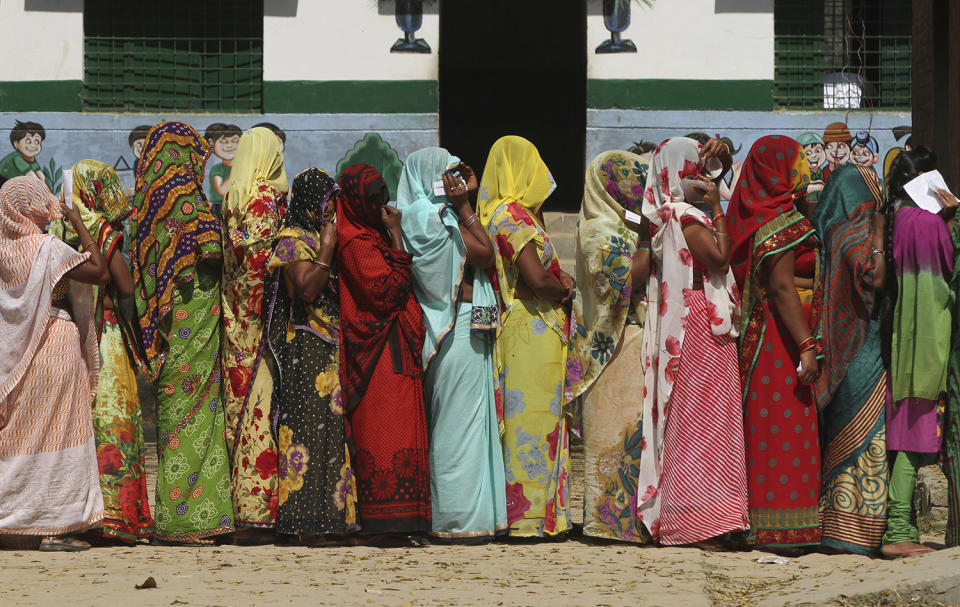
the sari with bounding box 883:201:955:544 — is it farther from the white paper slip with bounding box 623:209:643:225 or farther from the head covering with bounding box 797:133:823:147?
the head covering with bounding box 797:133:823:147

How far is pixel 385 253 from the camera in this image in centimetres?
618

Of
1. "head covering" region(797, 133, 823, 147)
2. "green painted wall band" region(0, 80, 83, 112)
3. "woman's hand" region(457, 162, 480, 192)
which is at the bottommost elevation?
"woman's hand" region(457, 162, 480, 192)

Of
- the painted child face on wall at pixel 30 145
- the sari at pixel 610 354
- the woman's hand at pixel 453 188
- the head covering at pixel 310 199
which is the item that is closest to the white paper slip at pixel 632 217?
the sari at pixel 610 354

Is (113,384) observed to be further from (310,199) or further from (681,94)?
(681,94)

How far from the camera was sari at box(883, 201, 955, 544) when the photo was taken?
577cm

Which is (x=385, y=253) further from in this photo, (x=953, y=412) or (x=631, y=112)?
(x=631, y=112)

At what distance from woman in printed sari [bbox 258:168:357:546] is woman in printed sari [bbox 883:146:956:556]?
2.54m

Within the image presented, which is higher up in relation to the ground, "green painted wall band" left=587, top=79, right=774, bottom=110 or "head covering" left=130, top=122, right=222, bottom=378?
"green painted wall band" left=587, top=79, right=774, bottom=110

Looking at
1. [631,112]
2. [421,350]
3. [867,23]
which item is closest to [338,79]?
[631,112]

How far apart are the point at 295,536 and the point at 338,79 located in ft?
19.3

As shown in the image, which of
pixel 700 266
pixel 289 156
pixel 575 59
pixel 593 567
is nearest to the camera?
pixel 593 567

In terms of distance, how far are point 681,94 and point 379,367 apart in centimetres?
594

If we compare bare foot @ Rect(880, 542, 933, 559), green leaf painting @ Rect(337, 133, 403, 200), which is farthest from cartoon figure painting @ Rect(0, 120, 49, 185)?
bare foot @ Rect(880, 542, 933, 559)

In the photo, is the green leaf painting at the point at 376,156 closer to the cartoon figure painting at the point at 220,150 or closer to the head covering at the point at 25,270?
the cartoon figure painting at the point at 220,150
